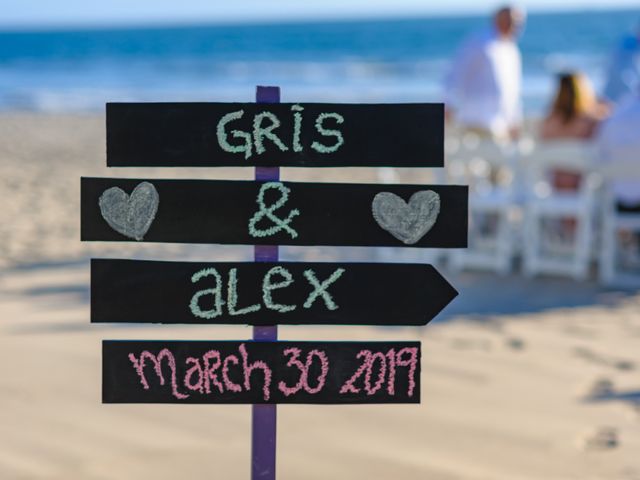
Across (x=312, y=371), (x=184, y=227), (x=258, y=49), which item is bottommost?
(x=312, y=371)

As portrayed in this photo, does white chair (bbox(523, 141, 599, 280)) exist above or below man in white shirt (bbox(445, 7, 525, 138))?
below

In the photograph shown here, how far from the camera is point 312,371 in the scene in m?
2.40

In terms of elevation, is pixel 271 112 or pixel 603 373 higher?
pixel 271 112

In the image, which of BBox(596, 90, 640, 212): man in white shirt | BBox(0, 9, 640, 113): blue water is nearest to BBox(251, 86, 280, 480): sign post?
BBox(596, 90, 640, 212): man in white shirt

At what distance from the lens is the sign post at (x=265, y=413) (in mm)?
2390

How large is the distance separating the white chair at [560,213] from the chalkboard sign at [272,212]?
405cm

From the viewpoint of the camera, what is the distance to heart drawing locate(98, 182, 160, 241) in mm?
2318

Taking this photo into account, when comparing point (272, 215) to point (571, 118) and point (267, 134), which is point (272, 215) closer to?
point (267, 134)

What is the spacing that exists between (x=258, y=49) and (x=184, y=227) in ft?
153

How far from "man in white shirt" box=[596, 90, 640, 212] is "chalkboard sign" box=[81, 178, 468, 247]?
382 centimetres

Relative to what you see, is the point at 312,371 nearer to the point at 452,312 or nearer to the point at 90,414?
the point at 90,414

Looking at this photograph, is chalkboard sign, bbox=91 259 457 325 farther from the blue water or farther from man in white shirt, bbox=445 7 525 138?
the blue water

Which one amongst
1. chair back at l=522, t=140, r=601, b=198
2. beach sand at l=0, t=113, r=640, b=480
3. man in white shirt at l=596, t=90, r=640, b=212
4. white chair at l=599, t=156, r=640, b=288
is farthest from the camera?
chair back at l=522, t=140, r=601, b=198

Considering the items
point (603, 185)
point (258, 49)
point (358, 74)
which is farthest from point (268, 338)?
point (258, 49)
